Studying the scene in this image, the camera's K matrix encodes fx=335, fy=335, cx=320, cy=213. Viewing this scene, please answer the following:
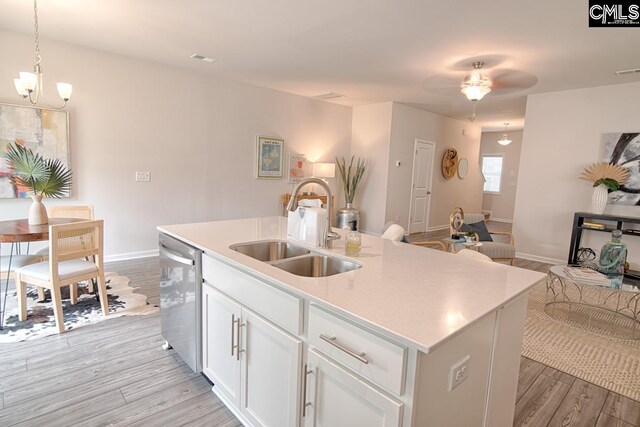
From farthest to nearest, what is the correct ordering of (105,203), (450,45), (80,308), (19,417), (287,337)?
(105,203) < (450,45) < (80,308) < (19,417) < (287,337)

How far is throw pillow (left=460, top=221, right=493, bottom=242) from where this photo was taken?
4.62 metres

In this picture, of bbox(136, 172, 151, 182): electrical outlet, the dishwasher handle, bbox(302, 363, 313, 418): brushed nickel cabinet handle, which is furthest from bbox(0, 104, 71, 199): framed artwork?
bbox(302, 363, 313, 418): brushed nickel cabinet handle

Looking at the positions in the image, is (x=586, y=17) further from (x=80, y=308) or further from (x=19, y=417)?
(x=80, y=308)

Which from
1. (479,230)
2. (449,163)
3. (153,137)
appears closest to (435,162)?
(449,163)

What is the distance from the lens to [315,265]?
1831mm

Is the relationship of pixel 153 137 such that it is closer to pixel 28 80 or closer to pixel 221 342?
pixel 28 80

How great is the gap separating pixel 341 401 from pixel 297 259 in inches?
30.4

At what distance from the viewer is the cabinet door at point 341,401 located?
3.24 feet

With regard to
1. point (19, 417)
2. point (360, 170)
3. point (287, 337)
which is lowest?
point (19, 417)

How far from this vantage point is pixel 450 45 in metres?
3.53

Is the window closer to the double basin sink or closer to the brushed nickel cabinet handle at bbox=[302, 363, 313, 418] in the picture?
the double basin sink

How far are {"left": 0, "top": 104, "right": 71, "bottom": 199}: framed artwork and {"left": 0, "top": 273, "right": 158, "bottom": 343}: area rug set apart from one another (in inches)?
45.9

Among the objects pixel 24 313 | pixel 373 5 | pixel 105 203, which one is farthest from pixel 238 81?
pixel 24 313

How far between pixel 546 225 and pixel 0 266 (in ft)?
22.3
